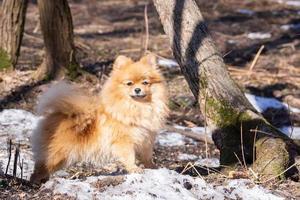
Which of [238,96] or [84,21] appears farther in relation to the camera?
[84,21]

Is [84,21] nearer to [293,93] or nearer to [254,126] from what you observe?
[293,93]

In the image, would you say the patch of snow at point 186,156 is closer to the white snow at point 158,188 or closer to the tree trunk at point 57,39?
the white snow at point 158,188

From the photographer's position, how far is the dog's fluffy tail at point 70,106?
17.7 feet

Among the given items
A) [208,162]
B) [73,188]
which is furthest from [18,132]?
[73,188]

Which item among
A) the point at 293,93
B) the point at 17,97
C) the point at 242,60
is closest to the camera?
the point at 17,97

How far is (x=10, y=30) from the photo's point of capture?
9.34 m

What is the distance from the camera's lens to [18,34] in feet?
30.8

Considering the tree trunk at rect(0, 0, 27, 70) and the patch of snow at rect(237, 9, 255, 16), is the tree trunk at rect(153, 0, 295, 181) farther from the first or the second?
the patch of snow at rect(237, 9, 255, 16)

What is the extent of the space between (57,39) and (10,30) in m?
0.83

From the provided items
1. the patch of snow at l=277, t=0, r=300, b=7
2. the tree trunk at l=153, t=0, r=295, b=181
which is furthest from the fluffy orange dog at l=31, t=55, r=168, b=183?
the patch of snow at l=277, t=0, r=300, b=7

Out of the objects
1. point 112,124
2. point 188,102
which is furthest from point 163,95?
point 188,102

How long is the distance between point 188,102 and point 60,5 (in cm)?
225

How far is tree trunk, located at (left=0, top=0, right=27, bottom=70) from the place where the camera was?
9.23 metres

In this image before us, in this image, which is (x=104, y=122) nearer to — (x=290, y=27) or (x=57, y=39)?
(x=57, y=39)
